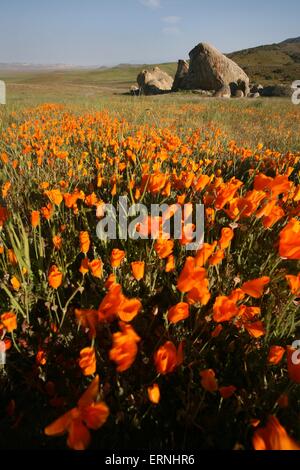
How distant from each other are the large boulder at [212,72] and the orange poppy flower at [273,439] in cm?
3143

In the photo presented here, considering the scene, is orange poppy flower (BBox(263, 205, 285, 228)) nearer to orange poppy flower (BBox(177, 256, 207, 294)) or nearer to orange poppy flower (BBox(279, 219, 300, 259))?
orange poppy flower (BBox(279, 219, 300, 259))

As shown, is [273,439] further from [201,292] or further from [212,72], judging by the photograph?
[212,72]

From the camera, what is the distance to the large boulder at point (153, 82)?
3475 centimetres

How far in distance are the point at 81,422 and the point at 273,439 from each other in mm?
575

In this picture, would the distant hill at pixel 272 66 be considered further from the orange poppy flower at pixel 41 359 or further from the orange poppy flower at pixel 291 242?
the orange poppy flower at pixel 41 359

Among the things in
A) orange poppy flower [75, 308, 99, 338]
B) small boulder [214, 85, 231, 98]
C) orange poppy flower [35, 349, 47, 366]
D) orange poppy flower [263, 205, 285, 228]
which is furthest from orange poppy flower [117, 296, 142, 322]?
small boulder [214, 85, 231, 98]

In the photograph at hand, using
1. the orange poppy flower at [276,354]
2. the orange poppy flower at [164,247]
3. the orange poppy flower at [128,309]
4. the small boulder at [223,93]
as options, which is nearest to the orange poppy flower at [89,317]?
the orange poppy flower at [128,309]

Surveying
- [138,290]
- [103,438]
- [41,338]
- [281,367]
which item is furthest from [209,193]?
[103,438]

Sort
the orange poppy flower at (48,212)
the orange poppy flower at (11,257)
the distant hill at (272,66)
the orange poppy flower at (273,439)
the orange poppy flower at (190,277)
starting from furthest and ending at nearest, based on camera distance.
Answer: the distant hill at (272,66), the orange poppy flower at (48,212), the orange poppy flower at (11,257), the orange poppy flower at (190,277), the orange poppy flower at (273,439)

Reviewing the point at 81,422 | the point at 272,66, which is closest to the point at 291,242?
the point at 81,422

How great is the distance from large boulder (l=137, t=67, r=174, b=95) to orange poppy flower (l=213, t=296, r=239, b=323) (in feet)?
120

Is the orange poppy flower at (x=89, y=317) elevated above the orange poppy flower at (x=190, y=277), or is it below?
below

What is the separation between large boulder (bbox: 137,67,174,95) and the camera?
114ft

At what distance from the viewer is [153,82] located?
3556cm
